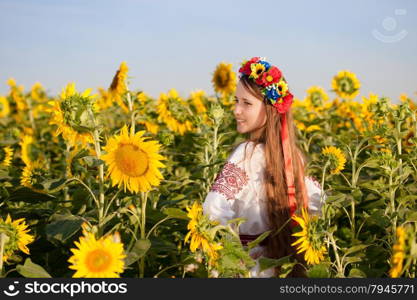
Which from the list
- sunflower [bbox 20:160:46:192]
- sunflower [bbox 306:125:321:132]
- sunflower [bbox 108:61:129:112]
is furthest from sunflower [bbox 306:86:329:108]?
sunflower [bbox 20:160:46:192]

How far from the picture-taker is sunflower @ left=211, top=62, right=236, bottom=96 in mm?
5312

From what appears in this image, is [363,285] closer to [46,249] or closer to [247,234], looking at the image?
[247,234]

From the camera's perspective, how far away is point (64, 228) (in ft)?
7.00

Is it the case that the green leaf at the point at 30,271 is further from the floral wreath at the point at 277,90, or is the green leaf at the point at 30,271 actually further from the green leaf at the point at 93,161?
the floral wreath at the point at 277,90

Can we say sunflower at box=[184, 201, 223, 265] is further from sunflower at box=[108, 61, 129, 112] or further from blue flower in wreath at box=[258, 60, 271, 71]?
sunflower at box=[108, 61, 129, 112]

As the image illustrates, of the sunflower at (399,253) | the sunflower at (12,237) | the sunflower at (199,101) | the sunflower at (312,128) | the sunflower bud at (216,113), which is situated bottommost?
the sunflower at (399,253)

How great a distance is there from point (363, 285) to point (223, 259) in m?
0.50

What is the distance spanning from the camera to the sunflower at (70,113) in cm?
222

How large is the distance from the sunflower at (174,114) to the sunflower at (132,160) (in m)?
2.02

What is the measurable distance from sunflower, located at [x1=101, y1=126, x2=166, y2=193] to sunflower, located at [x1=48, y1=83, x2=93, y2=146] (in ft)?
0.58

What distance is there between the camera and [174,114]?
4.18m

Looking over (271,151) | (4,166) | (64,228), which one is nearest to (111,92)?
(4,166)

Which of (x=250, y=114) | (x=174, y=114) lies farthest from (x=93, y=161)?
(x=174, y=114)

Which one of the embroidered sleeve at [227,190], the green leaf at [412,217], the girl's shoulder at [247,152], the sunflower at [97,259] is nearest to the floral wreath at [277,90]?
the girl's shoulder at [247,152]
